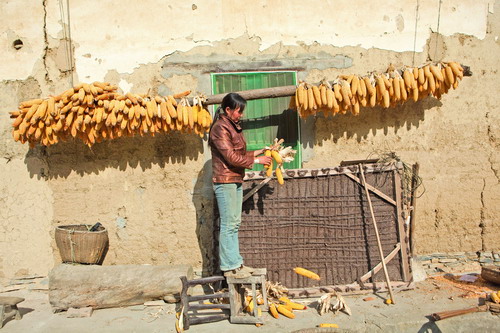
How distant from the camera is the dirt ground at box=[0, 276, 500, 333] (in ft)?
13.5

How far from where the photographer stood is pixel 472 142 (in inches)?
220

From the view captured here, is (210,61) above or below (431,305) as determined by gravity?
above

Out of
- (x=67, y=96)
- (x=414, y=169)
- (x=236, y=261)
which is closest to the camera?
(x=236, y=261)

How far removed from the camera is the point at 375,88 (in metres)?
5.09

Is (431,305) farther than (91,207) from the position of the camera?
No

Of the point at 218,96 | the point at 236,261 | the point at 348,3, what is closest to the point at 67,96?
the point at 218,96

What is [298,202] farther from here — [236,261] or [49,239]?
[49,239]

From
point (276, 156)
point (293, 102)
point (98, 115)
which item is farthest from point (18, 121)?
point (293, 102)

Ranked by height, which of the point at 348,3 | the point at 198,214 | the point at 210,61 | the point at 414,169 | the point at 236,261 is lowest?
the point at 236,261

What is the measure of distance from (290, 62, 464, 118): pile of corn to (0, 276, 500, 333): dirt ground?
2.08 meters

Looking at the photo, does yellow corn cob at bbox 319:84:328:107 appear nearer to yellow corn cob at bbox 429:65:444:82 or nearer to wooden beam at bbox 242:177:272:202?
wooden beam at bbox 242:177:272:202

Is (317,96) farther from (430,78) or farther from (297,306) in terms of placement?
(297,306)

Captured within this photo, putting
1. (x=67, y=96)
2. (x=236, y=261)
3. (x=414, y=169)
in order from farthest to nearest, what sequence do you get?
1. (x=414, y=169)
2. (x=67, y=96)
3. (x=236, y=261)

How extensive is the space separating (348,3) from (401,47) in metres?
0.84
